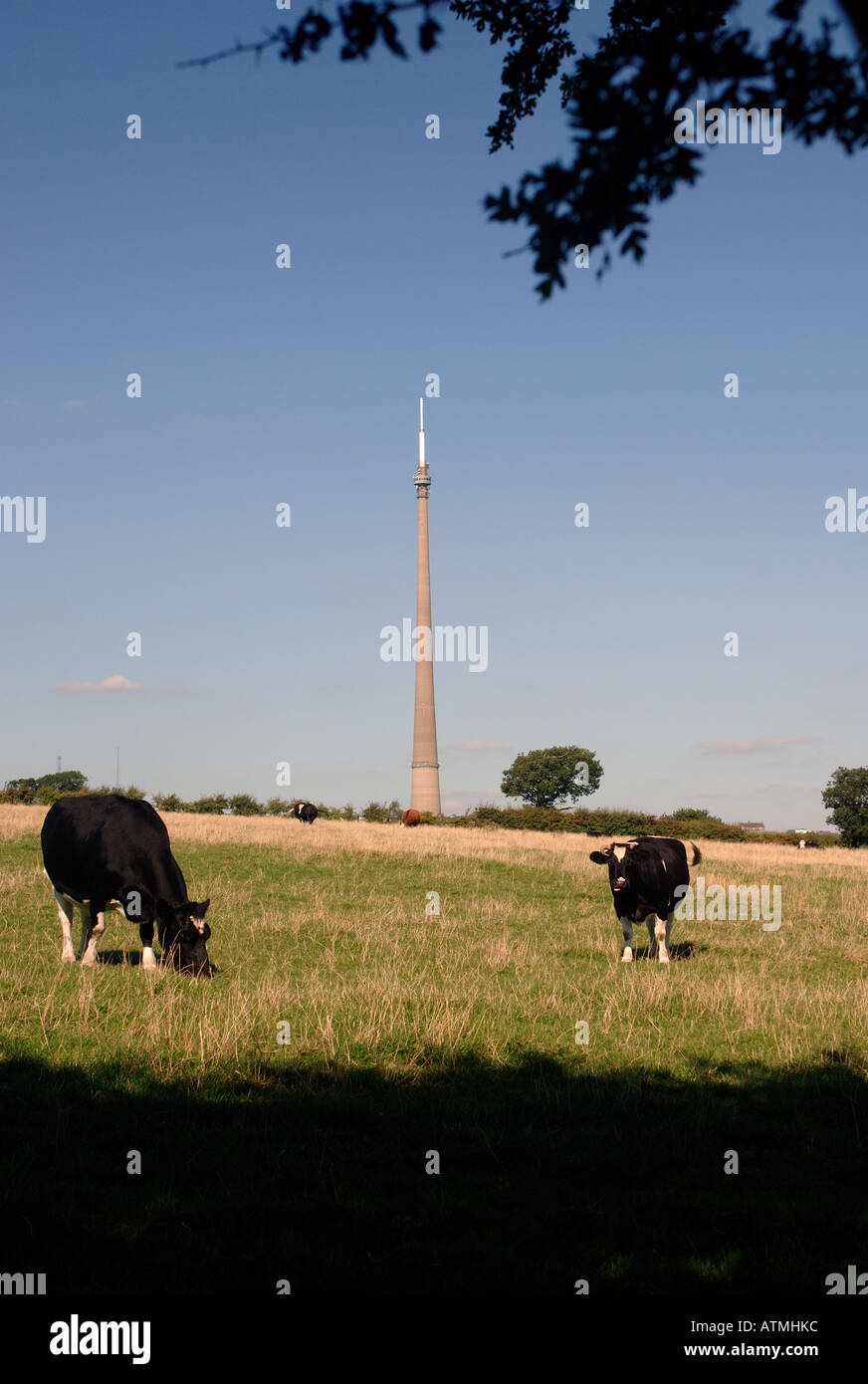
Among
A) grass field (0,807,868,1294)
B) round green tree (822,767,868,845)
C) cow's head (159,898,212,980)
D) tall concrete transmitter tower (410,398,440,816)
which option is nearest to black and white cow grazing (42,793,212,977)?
cow's head (159,898,212,980)

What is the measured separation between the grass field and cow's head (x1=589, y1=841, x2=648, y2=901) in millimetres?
1215

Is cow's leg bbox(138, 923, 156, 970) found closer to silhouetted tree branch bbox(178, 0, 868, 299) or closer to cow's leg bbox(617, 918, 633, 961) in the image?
cow's leg bbox(617, 918, 633, 961)

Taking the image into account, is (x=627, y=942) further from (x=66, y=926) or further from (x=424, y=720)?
(x=424, y=720)

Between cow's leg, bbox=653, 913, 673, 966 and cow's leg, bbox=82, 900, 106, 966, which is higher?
cow's leg, bbox=82, 900, 106, 966

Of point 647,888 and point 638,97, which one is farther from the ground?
point 638,97

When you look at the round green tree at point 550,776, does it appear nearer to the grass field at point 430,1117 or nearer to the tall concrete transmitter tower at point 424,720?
the tall concrete transmitter tower at point 424,720

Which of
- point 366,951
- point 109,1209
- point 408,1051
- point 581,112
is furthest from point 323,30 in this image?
point 366,951

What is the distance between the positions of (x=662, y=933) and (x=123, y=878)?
330 inches

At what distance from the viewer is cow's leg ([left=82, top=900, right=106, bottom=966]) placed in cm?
1437

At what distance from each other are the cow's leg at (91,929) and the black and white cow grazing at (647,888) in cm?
760

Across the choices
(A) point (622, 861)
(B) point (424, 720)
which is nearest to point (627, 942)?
(A) point (622, 861)

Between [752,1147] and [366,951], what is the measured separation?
8.69 metres

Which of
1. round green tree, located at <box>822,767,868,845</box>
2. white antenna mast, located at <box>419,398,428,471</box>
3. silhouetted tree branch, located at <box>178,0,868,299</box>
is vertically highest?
white antenna mast, located at <box>419,398,428,471</box>

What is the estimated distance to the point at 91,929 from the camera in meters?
14.6
